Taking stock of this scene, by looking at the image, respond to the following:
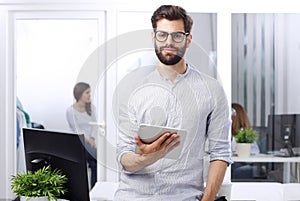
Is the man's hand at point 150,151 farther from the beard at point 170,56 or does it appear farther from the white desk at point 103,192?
the white desk at point 103,192

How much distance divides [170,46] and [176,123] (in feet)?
0.80

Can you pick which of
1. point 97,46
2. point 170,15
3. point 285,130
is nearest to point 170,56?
point 170,15

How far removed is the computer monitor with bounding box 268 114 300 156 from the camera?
4.30 m

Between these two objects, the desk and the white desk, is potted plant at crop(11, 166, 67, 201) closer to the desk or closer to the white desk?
the white desk

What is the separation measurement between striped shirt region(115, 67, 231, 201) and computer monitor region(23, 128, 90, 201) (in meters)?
0.15

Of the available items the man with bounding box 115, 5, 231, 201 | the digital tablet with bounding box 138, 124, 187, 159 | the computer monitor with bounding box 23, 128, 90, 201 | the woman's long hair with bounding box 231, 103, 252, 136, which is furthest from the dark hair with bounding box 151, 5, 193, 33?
the woman's long hair with bounding box 231, 103, 252, 136

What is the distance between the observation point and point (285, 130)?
4328 millimetres

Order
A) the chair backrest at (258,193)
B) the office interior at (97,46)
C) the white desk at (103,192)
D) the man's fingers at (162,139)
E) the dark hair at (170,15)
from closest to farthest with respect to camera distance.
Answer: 1. the man's fingers at (162,139)
2. the dark hair at (170,15)
3. the white desk at (103,192)
4. the chair backrest at (258,193)
5. the office interior at (97,46)

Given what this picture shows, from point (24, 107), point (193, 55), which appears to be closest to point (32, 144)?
point (193, 55)

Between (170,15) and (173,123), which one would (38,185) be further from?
(170,15)

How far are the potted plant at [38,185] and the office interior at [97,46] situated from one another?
2392 millimetres

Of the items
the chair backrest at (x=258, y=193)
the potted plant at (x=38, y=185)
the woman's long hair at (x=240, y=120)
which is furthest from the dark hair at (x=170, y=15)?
the woman's long hair at (x=240, y=120)

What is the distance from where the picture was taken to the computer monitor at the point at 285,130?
4.30m

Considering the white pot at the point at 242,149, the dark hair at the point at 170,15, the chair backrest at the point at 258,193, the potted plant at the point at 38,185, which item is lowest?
the chair backrest at the point at 258,193
